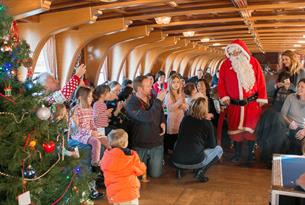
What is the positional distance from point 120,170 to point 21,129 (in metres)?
1.19

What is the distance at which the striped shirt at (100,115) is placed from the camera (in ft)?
13.5

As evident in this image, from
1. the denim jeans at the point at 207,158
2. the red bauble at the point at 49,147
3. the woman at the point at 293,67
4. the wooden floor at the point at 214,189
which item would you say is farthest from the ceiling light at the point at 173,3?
the red bauble at the point at 49,147

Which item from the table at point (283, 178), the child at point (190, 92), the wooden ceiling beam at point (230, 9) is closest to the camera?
the table at point (283, 178)

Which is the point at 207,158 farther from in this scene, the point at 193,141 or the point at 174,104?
the point at 174,104

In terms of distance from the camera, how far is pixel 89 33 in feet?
17.7

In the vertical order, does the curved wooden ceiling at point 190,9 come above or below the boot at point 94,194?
above

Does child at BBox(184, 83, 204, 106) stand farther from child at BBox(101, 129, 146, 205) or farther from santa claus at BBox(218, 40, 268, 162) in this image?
child at BBox(101, 129, 146, 205)

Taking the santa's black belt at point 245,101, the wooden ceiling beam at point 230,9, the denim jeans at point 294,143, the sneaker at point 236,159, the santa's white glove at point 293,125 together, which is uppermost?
the wooden ceiling beam at point 230,9

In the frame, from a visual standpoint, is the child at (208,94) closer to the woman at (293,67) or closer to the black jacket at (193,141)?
the woman at (293,67)

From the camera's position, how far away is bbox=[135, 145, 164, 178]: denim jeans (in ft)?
13.9

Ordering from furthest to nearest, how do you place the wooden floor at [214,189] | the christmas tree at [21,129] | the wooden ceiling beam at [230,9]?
the wooden ceiling beam at [230,9] → the wooden floor at [214,189] → the christmas tree at [21,129]

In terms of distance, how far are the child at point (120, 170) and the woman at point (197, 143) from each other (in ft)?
3.78

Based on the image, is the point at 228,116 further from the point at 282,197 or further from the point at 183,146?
the point at 282,197

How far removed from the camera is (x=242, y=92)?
15.5ft
